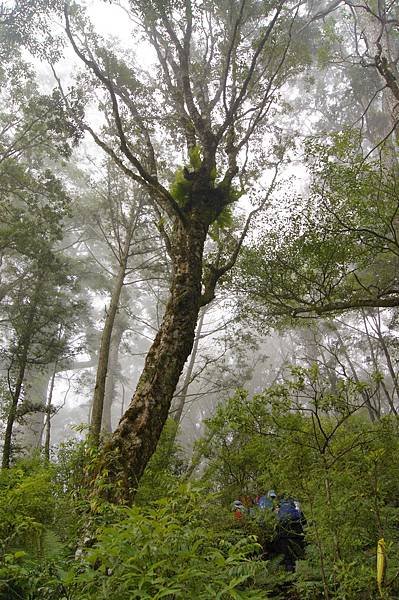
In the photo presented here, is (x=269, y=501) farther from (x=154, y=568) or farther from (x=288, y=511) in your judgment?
(x=154, y=568)

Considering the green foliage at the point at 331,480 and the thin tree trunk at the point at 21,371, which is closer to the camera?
the green foliage at the point at 331,480

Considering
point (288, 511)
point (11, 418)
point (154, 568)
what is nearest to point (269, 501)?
point (288, 511)

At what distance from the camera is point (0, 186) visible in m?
8.43

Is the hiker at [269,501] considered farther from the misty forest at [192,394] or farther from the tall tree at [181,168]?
the tall tree at [181,168]

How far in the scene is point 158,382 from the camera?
14.0ft

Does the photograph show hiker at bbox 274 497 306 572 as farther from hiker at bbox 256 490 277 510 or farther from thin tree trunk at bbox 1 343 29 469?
thin tree trunk at bbox 1 343 29 469

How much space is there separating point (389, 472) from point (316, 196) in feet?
14.1

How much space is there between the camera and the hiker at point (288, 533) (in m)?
5.59

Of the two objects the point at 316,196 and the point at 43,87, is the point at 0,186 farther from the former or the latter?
the point at 43,87

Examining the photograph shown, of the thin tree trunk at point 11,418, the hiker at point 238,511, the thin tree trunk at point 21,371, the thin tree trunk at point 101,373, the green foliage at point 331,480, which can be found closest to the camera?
the green foliage at point 331,480

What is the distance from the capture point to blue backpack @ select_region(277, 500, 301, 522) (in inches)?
223

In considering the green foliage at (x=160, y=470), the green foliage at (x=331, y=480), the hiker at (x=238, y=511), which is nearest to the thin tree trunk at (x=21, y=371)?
the green foliage at (x=160, y=470)

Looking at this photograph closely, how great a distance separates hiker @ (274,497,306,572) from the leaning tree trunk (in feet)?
8.31

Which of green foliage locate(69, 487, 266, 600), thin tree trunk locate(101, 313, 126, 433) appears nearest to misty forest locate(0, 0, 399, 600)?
green foliage locate(69, 487, 266, 600)
